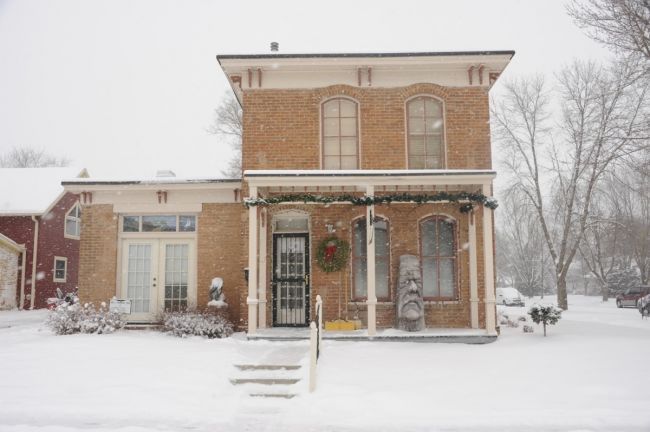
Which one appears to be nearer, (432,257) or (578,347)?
(578,347)

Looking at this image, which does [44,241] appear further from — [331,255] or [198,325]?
[331,255]

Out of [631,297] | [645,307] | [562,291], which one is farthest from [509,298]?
[645,307]

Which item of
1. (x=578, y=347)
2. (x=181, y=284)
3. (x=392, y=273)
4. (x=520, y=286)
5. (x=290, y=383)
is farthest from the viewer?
(x=520, y=286)

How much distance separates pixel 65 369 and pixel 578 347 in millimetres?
9644

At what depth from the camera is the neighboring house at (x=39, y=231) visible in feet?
70.6

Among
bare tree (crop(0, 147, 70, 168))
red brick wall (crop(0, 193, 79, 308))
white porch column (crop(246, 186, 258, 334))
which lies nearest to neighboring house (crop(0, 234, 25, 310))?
red brick wall (crop(0, 193, 79, 308))

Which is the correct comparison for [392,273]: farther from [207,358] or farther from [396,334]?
[207,358]

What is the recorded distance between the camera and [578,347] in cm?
1064

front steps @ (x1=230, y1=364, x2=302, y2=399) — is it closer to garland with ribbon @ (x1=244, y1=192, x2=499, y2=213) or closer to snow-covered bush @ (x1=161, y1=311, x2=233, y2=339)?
snow-covered bush @ (x1=161, y1=311, x2=233, y2=339)

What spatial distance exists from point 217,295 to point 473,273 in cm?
600

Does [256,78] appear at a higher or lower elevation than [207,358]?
higher

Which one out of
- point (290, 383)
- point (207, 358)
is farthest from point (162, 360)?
point (290, 383)

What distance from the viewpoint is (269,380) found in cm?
805

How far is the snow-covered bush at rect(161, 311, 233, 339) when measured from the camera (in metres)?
11.7
